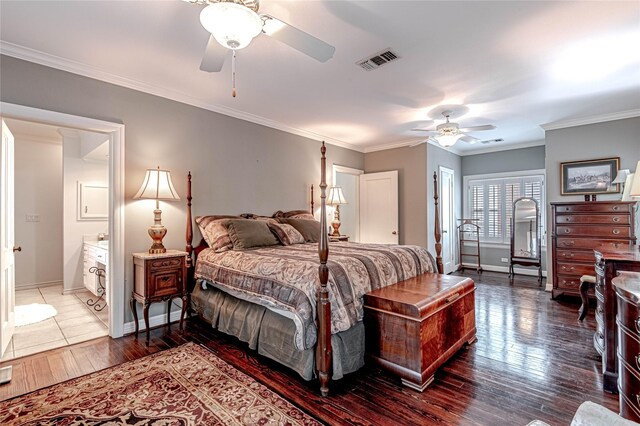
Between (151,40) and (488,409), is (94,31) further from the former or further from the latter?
(488,409)

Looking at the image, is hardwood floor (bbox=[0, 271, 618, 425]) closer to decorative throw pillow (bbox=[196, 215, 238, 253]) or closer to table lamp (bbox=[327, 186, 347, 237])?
decorative throw pillow (bbox=[196, 215, 238, 253])

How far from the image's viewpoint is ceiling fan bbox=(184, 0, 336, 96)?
5.42ft

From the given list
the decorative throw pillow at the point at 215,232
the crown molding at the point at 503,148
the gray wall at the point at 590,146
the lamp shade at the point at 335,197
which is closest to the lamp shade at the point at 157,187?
the decorative throw pillow at the point at 215,232

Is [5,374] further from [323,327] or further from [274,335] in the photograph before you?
[323,327]

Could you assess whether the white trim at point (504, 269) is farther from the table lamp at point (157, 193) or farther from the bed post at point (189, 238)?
the table lamp at point (157, 193)

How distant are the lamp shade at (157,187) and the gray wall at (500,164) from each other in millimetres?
6258

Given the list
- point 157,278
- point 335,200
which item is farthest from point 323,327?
point 335,200

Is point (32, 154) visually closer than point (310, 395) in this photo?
No

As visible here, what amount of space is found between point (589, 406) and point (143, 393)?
250cm

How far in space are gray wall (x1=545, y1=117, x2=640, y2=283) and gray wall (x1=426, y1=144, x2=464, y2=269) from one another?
1.77m

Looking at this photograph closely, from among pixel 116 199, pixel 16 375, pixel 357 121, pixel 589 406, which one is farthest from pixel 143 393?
pixel 357 121

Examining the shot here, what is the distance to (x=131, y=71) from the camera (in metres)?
3.08

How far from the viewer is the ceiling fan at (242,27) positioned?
1651 mm

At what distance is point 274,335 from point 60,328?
2649 mm
